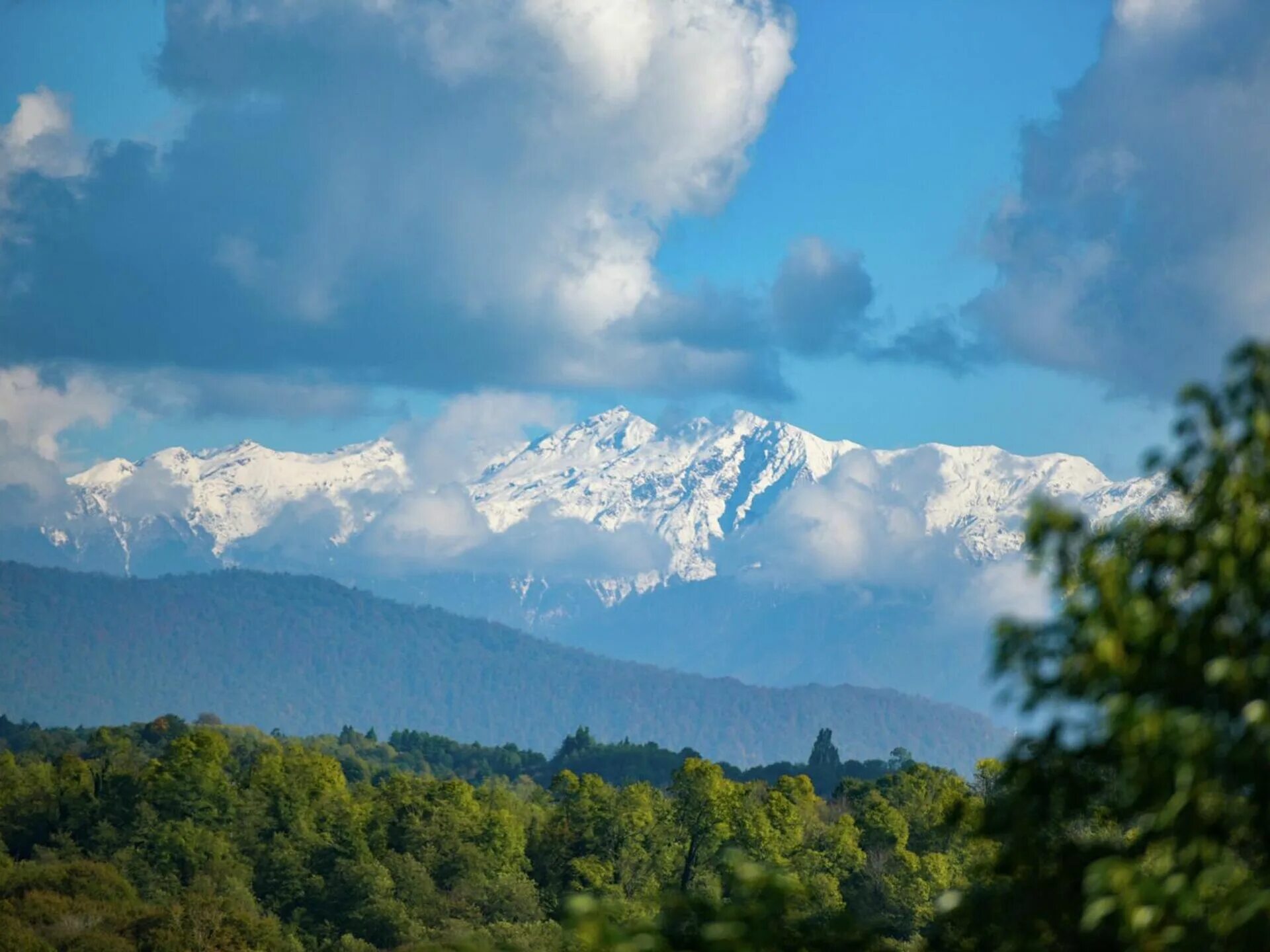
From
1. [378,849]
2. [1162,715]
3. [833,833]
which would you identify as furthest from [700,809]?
[1162,715]

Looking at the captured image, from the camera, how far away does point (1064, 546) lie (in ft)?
44.9

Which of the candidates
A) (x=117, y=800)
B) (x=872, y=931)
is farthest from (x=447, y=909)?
(x=872, y=931)

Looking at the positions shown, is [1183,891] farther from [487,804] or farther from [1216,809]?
[487,804]

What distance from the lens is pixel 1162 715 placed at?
39.0 feet

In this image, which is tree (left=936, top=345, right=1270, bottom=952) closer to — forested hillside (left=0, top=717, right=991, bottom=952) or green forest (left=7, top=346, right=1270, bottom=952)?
green forest (left=7, top=346, right=1270, bottom=952)

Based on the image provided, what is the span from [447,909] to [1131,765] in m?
108

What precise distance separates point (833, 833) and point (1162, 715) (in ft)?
387

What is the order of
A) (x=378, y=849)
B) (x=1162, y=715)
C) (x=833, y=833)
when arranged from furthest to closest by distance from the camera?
(x=833, y=833)
(x=378, y=849)
(x=1162, y=715)

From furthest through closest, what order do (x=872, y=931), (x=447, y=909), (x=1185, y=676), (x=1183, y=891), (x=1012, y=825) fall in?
(x=447, y=909) < (x=872, y=931) < (x=1012, y=825) < (x=1185, y=676) < (x=1183, y=891)

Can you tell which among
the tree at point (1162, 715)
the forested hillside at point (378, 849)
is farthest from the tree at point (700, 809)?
the tree at point (1162, 715)

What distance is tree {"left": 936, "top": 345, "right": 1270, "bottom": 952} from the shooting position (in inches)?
466

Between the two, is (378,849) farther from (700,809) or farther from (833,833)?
(833,833)

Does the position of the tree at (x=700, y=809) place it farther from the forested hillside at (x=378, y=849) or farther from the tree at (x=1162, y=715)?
the tree at (x=1162, y=715)

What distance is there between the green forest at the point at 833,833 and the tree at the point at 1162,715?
26 millimetres
